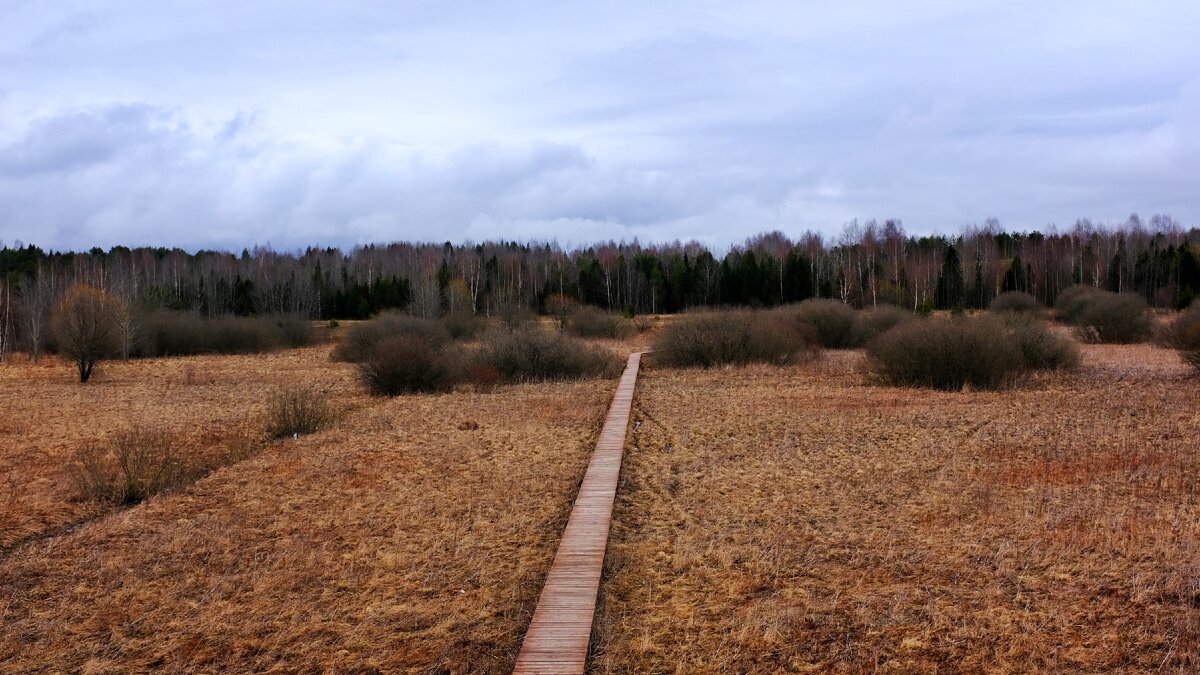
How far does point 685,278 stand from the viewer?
2768 inches

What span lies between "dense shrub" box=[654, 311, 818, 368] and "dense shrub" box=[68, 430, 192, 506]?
16160 millimetres

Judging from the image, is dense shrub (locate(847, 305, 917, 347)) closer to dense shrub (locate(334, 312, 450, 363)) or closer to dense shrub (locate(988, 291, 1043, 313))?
dense shrub (locate(988, 291, 1043, 313))

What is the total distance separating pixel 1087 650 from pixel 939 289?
206 feet

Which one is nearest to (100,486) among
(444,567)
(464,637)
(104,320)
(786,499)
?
(444,567)

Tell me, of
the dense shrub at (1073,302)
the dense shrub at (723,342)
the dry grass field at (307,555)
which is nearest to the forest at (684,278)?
the dense shrub at (1073,302)

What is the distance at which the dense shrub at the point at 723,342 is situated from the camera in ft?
84.7

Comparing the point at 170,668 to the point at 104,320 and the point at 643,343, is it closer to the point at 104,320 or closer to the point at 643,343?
the point at 104,320

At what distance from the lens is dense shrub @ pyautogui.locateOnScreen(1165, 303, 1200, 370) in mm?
20297

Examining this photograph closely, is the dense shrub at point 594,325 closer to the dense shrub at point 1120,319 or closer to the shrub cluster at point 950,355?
the dense shrub at point 1120,319

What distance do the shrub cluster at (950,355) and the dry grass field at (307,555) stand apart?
27.4 feet

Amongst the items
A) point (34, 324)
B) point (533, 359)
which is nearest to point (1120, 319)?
point (533, 359)

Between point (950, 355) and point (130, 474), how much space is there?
15.3 metres

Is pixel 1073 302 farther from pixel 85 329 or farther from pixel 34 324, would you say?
pixel 34 324

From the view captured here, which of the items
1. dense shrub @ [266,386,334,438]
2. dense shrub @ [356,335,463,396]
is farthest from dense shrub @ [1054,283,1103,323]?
dense shrub @ [266,386,334,438]
